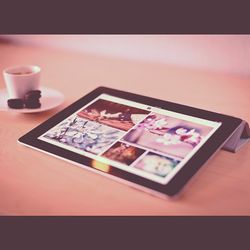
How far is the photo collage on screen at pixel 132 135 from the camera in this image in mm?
638

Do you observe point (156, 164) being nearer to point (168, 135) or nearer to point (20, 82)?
point (168, 135)

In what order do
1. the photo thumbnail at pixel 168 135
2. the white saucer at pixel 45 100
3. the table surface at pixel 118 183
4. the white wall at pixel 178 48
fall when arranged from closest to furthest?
the table surface at pixel 118 183, the photo thumbnail at pixel 168 135, the white saucer at pixel 45 100, the white wall at pixel 178 48

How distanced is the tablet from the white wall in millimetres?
283

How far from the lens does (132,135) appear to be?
708 mm

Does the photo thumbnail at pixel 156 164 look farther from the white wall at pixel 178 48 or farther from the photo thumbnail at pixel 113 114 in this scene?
the white wall at pixel 178 48

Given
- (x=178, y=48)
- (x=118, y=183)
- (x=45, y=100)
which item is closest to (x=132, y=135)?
(x=118, y=183)

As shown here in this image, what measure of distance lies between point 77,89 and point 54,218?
0.46m

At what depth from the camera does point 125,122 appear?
75 cm

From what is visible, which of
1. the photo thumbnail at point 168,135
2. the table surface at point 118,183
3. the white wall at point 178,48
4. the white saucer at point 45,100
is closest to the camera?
the table surface at point 118,183

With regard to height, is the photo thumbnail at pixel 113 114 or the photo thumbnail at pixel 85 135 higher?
the photo thumbnail at pixel 113 114

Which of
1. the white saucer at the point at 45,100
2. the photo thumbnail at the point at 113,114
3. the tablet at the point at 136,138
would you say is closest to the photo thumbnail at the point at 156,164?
the tablet at the point at 136,138
